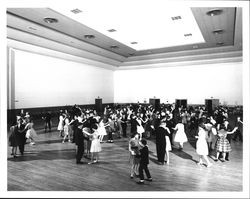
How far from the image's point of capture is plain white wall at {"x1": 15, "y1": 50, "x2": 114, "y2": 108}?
16.9 meters

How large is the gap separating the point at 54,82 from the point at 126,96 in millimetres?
10924

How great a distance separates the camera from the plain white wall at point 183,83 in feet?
70.5

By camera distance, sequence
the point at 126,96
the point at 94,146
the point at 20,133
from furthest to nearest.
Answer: the point at 126,96 < the point at 20,133 < the point at 94,146

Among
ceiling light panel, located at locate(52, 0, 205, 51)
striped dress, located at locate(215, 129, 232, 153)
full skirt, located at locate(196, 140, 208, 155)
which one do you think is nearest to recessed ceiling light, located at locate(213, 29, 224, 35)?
ceiling light panel, located at locate(52, 0, 205, 51)

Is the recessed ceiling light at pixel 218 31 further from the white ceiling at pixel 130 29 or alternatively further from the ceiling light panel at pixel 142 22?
the ceiling light panel at pixel 142 22

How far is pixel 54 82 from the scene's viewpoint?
1961 cm

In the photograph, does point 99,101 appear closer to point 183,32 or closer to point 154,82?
point 154,82

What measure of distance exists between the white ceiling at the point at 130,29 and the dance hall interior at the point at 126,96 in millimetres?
77

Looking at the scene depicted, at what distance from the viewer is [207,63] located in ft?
73.0

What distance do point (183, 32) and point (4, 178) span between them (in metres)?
14.5

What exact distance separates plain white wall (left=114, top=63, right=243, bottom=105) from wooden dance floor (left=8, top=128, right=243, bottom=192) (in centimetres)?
1514

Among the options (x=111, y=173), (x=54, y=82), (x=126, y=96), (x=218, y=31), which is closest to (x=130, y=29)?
(x=218, y=31)

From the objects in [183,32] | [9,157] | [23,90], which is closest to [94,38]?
[183,32]

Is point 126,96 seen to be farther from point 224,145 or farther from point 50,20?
point 224,145
